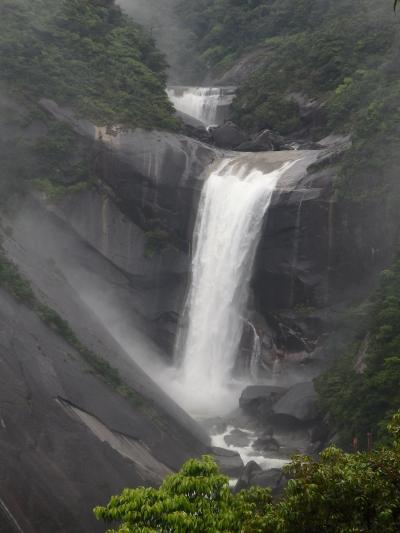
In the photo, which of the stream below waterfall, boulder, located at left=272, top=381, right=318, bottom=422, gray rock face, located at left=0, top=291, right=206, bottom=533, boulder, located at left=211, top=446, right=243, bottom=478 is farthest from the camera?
the stream below waterfall

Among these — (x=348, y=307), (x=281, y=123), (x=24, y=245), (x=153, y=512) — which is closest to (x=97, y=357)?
(x=24, y=245)

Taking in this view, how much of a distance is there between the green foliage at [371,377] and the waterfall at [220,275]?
7.70 m

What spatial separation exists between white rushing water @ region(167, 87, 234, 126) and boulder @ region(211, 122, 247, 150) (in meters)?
7.85

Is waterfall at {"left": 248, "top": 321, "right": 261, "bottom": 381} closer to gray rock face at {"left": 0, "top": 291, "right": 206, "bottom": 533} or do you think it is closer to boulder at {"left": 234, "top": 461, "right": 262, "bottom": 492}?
gray rock face at {"left": 0, "top": 291, "right": 206, "bottom": 533}

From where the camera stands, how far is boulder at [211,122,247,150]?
40.8m

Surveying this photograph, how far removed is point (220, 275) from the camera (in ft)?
105

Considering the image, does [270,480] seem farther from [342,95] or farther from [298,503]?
[342,95]

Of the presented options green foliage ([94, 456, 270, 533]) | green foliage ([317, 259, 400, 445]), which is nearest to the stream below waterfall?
green foliage ([317, 259, 400, 445])

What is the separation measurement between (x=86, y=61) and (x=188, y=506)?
→ 1370 inches

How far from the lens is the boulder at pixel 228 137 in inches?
1606

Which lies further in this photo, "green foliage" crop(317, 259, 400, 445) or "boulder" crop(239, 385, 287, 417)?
"boulder" crop(239, 385, 287, 417)

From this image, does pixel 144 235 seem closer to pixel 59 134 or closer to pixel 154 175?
pixel 154 175

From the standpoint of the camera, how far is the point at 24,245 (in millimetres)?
27875

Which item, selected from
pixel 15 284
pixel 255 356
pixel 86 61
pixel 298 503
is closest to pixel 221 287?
pixel 255 356
